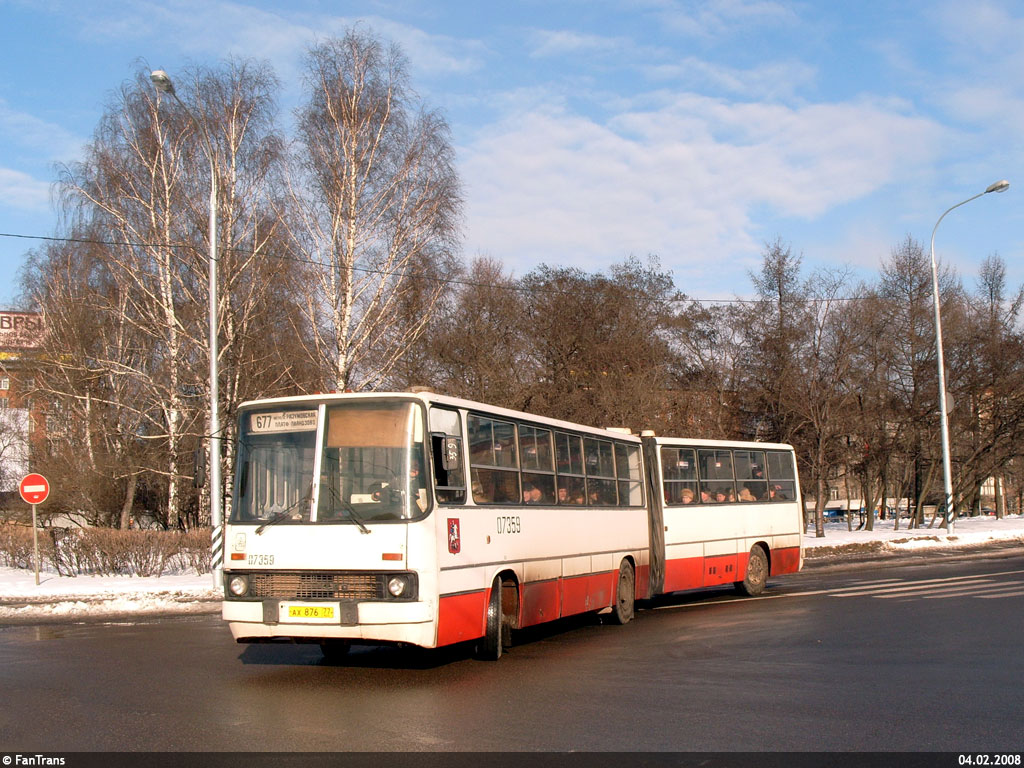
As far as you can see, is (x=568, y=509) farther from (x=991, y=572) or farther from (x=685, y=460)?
(x=991, y=572)

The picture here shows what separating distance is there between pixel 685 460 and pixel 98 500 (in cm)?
2280

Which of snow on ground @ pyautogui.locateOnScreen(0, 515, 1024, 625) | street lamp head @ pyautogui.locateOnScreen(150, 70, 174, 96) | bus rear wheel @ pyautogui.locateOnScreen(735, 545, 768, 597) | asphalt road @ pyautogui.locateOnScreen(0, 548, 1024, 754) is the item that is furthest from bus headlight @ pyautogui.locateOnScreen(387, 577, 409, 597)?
street lamp head @ pyautogui.locateOnScreen(150, 70, 174, 96)

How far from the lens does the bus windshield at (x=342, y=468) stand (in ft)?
32.8

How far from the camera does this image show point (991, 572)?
2217 centimetres

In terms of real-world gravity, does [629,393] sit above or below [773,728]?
above

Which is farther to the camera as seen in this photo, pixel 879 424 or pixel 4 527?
pixel 879 424

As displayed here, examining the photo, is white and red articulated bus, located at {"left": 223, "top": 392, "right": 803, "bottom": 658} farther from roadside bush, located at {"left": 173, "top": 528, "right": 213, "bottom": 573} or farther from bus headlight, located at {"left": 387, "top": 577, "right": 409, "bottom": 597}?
roadside bush, located at {"left": 173, "top": 528, "right": 213, "bottom": 573}

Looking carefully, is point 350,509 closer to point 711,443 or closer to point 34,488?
point 711,443

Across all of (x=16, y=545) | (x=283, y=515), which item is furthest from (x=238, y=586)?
(x=16, y=545)

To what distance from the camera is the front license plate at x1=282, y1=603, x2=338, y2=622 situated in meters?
9.78

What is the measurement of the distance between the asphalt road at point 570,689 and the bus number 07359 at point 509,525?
1.46 meters

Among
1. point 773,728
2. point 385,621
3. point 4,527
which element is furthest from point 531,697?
point 4,527

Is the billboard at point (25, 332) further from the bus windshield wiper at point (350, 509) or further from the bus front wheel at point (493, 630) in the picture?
the bus windshield wiper at point (350, 509)

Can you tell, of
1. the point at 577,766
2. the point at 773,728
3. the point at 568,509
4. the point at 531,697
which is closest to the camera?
the point at 577,766
